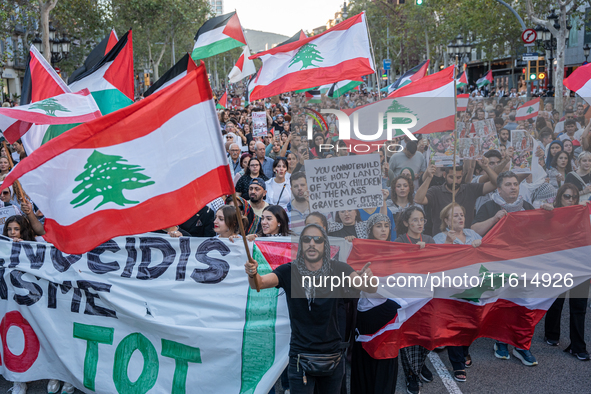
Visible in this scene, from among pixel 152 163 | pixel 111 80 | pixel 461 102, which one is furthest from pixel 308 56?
pixel 152 163

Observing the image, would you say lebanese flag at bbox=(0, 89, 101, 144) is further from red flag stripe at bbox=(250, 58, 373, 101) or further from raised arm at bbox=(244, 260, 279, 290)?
red flag stripe at bbox=(250, 58, 373, 101)

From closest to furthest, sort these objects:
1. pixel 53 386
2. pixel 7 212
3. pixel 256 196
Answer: pixel 53 386, pixel 7 212, pixel 256 196

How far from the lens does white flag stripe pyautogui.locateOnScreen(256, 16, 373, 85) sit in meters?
9.37

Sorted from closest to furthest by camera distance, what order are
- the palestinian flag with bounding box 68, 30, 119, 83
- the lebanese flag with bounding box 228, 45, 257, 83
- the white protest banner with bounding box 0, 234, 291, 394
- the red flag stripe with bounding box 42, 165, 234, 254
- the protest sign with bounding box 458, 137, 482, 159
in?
the red flag stripe with bounding box 42, 165, 234, 254 → the white protest banner with bounding box 0, 234, 291, 394 → the palestinian flag with bounding box 68, 30, 119, 83 → the protest sign with bounding box 458, 137, 482, 159 → the lebanese flag with bounding box 228, 45, 257, 83

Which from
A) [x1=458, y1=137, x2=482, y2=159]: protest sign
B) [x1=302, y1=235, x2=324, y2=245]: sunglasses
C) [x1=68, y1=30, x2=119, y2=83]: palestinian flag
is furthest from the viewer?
[x1=458, y1=137, x2=482, y2=159]: protest sign

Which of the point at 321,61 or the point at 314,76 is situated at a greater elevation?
the point at 321,61

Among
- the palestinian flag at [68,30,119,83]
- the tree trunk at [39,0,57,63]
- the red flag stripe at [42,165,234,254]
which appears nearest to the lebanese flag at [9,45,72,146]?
the palestinian flag at [68,30,119,83]

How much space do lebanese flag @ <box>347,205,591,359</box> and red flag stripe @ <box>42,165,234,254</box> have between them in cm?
181

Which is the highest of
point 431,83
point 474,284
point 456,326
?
point 431,83

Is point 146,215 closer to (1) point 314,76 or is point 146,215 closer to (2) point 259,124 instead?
(1) point 314,76

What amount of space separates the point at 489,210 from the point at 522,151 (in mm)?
3612

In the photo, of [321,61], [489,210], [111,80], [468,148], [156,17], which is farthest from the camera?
[156,17]

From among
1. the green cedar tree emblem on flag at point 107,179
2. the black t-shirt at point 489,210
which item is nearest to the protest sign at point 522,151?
the black t-shirt at point 489,210

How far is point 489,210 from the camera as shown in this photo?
643cm
